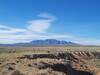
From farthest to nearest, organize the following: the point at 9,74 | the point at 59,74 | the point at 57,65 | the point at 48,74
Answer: the point at 57,65 < the point at 59,74 < the point at 48,74 < the point at 9,74

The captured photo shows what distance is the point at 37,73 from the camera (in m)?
19.2

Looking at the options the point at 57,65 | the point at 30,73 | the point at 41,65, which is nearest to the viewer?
the point at 30,73

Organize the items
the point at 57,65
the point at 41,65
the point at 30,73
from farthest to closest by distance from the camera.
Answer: the point at 57,65 → the point at 41,65 → the point at 30,73

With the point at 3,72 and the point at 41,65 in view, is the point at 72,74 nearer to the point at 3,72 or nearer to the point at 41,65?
the point at 41,65

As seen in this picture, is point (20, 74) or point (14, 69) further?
point (14, 69)

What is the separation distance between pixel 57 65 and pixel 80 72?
2694mm

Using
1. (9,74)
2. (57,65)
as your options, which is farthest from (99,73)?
(9,74)

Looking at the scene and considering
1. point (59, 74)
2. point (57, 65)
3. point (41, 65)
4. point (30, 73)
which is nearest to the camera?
point (30, 73)

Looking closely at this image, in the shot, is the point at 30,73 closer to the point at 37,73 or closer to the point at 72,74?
the point at 37,73

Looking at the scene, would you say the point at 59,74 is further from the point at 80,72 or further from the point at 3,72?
the point at 3,72

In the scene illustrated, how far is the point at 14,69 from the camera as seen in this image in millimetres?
18969

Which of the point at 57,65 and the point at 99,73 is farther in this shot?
the point at 57,65

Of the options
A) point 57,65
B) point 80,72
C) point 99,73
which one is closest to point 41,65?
point 57,65

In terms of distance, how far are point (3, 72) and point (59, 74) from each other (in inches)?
234
